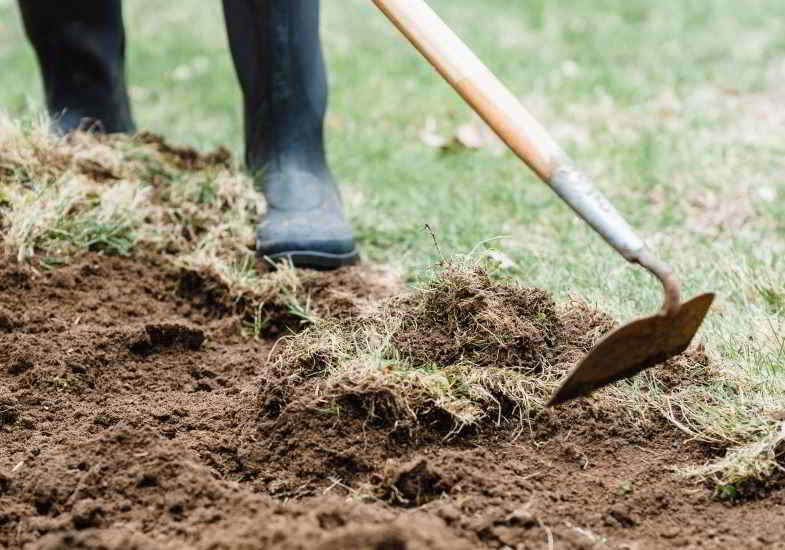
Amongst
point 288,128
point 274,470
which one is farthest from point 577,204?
point 288,128

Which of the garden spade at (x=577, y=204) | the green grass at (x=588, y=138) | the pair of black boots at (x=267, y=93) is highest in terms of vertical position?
the garden spade at (x=577, y=204)

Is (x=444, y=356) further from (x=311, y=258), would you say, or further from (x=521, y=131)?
(x=311, y=258)

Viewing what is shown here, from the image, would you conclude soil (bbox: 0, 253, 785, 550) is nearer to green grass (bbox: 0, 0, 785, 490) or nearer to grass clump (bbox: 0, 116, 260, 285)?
green grass (bbox: 0, 0, 785, 490)

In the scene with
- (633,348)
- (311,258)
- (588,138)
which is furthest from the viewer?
(588,138)

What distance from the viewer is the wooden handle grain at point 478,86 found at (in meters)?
1.89

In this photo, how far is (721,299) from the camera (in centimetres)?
241

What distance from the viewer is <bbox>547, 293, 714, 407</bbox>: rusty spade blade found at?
1.65 metres

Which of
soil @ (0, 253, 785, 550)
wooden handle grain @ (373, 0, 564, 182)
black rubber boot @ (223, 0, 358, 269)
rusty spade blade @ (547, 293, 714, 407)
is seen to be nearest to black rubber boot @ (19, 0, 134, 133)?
black rubber boot @ (223, 0, 358, 269)

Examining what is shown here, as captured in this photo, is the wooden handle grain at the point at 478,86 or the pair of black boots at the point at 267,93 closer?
the wooden handle grain at the point at 478,86

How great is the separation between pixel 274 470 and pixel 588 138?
99.3 inches

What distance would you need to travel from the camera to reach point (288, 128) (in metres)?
2.96

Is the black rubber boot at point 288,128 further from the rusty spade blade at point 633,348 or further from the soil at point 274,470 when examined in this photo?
the rusty spade blade at point 633,348

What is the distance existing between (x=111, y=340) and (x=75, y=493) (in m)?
0.61

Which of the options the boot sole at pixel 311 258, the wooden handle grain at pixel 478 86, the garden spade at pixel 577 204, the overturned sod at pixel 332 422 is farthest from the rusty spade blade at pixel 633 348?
the boot sole at pixel 311 258
